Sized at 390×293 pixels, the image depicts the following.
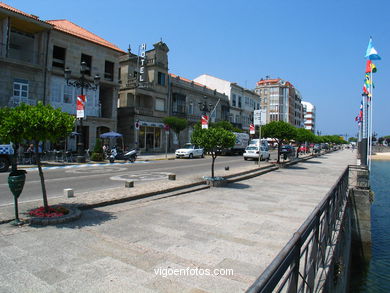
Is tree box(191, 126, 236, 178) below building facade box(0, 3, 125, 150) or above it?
below

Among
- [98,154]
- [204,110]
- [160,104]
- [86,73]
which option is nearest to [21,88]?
[86,73]

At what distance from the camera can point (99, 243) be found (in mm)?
4762

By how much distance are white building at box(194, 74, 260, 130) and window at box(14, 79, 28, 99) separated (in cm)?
3688

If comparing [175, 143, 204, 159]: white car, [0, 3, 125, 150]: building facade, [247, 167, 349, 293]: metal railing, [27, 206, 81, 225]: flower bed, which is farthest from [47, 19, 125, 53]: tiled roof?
[247, 167, 349, 293]: metal railing

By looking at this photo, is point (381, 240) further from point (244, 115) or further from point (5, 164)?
point (244, 115)

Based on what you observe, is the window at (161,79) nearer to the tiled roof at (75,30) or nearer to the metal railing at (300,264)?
the tiled roof at (75,30)

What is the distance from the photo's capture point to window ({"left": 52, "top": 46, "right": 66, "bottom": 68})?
2589cm

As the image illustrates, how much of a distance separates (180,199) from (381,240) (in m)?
8.59

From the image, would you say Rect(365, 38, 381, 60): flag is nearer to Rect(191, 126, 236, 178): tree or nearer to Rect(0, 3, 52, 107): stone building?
Rect(191, 126, 236, 178): tree

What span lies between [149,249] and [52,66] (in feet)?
83.7

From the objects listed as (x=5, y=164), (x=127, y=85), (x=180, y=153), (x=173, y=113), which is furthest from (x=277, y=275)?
(x=173, y=113)

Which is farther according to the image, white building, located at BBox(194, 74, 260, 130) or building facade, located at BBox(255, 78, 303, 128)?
building facade, located at BBox(255, 78, 303, 128)

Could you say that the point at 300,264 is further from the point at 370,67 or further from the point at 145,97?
the point at 145,97

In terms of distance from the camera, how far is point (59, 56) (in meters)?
26.6
